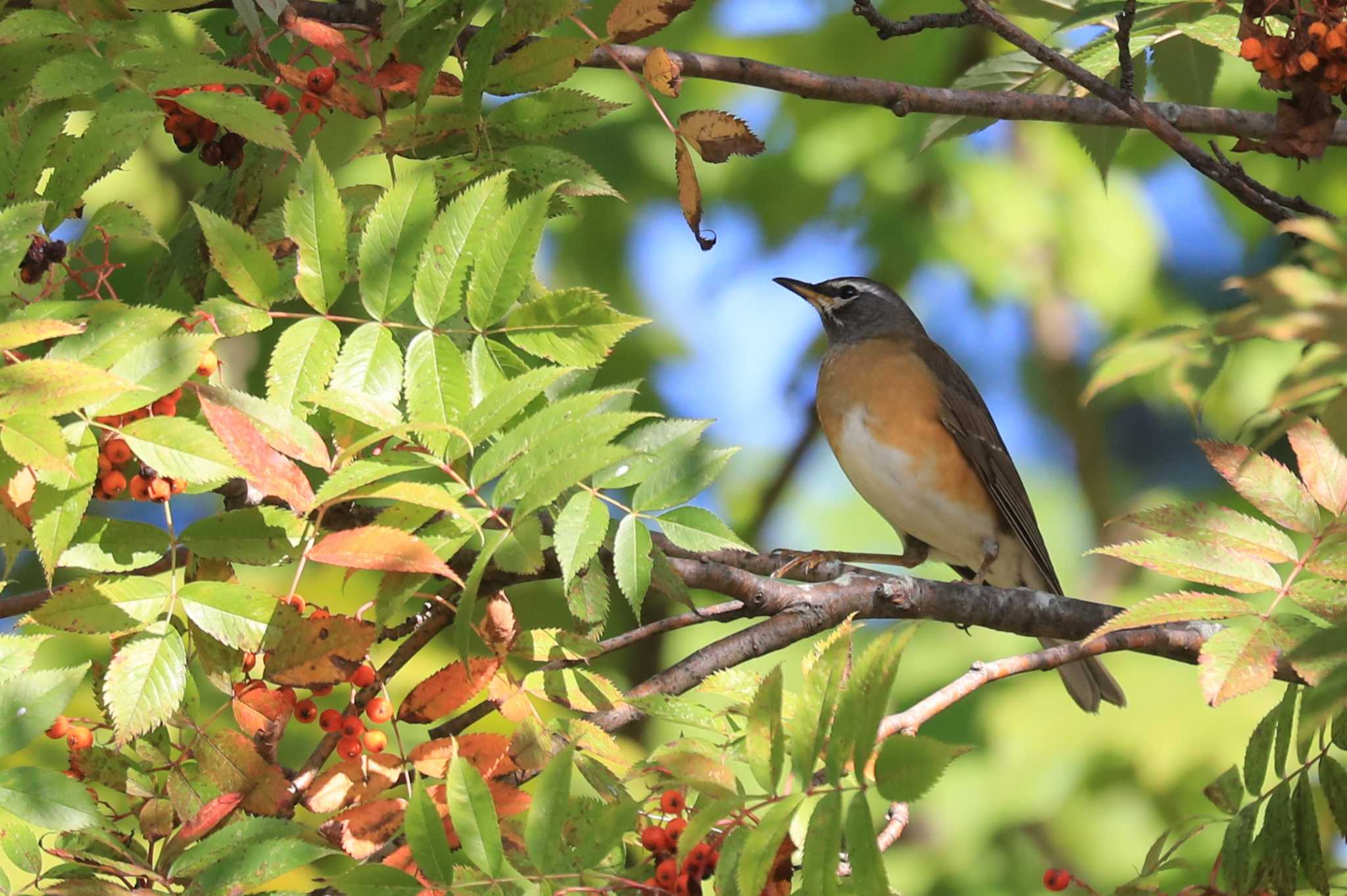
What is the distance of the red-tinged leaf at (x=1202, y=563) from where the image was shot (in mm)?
2125

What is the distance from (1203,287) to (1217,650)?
7.01m

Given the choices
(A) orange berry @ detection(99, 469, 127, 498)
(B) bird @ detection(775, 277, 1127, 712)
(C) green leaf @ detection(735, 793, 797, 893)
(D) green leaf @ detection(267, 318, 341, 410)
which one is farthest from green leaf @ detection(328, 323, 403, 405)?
(B) bird @ detection(775, 277, 1127, 712)

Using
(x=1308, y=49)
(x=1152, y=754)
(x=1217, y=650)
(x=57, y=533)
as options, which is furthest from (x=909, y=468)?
(x=57, y=533)

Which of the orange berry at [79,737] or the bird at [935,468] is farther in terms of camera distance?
the bird at [935,468]

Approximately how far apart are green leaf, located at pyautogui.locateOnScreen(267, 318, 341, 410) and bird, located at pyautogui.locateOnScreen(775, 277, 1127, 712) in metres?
3.77

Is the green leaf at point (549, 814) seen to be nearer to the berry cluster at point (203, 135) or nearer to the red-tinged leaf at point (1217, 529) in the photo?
the red-tinged leaf at point (1217, 529)

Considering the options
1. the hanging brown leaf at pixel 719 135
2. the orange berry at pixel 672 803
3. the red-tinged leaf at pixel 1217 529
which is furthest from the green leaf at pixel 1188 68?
the orange berry at pixel 672 803

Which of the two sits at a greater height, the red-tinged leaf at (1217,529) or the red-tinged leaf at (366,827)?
the red-tinged leaf at (1217,529)

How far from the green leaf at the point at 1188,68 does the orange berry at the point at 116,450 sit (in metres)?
2.94

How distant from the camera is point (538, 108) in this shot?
8.84ft

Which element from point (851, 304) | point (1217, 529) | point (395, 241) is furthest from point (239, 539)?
point (851, 304)

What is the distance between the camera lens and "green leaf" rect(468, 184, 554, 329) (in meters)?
2.35

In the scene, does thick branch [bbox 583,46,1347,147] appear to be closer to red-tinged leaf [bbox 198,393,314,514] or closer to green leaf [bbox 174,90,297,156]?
green leaf [bbox 174,90,297,156]

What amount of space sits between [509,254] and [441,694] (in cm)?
77
